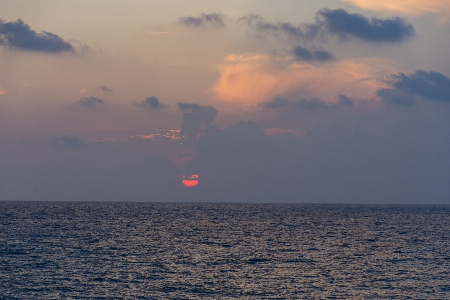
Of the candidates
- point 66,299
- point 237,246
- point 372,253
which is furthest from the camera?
point 237,246

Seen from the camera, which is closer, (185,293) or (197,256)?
(185,293)

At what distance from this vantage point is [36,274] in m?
53.0

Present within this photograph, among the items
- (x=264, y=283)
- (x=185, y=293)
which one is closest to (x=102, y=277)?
(x=185, y=293)

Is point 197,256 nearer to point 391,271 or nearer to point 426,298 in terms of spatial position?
point 391,271

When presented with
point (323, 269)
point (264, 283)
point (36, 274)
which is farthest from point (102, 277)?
point (323, 269)

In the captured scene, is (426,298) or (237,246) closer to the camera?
(426,298)

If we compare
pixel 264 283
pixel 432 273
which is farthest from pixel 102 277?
pixel 432 273

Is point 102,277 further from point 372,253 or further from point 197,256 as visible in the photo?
point 372,253

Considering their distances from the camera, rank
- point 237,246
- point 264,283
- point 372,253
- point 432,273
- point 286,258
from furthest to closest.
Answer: point 237,246
point 372,253
point 286,258
point 432,273
point 264,283

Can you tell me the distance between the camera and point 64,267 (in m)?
57.2

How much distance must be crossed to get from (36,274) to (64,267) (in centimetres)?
446

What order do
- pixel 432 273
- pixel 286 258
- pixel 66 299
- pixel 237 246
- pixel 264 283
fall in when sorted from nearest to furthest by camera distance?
pixel 66 299
pixel 264 283
pixel 432 273
pixel 286 258
pixel 237 246

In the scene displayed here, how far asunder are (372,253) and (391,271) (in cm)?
1456

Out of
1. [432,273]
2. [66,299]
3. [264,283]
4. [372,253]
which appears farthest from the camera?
[372,253]
